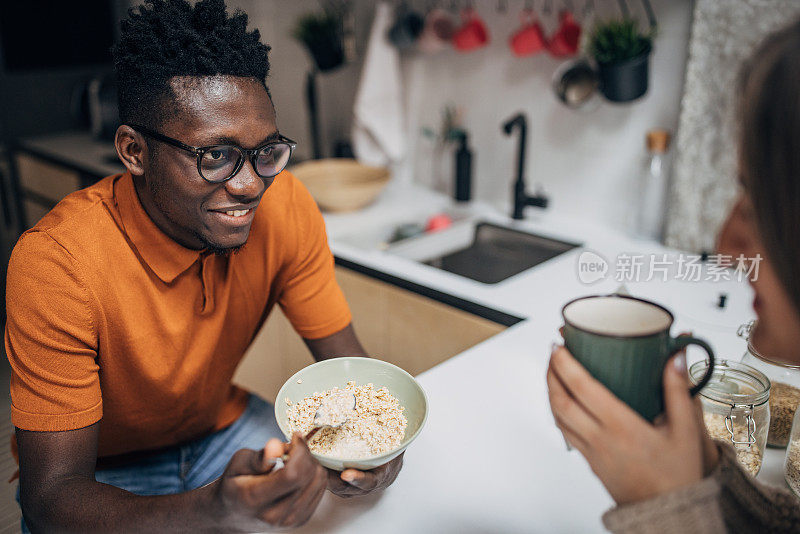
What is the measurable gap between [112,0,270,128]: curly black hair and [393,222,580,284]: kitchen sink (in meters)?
1.09

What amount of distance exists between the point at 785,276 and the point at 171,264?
0.84 meters

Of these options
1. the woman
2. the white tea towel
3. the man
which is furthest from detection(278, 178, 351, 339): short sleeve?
the white tea towel

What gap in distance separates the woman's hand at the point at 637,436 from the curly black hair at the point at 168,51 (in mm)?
612

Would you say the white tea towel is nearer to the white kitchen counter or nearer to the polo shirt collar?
the white kitchen counter

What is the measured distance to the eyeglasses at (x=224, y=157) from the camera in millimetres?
880

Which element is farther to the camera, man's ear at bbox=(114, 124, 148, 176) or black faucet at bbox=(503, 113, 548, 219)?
black faucet at bbox=(503, 113, 548, 219)

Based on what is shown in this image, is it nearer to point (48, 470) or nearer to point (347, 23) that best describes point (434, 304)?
point (48, 470)

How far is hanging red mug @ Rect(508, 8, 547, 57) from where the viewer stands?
192cm

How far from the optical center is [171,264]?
1012 millimetres

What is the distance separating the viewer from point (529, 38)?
1929 mm

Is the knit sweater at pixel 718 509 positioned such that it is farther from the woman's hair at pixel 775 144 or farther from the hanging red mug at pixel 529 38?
the hanging red mug at pixel 529 38

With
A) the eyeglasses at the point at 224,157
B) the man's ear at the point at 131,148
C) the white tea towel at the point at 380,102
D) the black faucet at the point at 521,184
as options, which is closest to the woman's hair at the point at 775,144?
the eyeglasses at the point at 224,157

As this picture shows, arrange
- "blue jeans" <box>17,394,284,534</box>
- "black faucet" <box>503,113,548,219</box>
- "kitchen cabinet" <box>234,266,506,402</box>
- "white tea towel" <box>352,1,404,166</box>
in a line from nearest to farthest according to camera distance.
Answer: "blue jeans" <box>17,394,284,534</box>, "kitchen cabinet" <box>234,266,506,402</box>, "black faucet" <box>503,113,548,219</box>, "white tea towel" <box>352,1,404,166</box>

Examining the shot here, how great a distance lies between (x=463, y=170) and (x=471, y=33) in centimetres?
45
